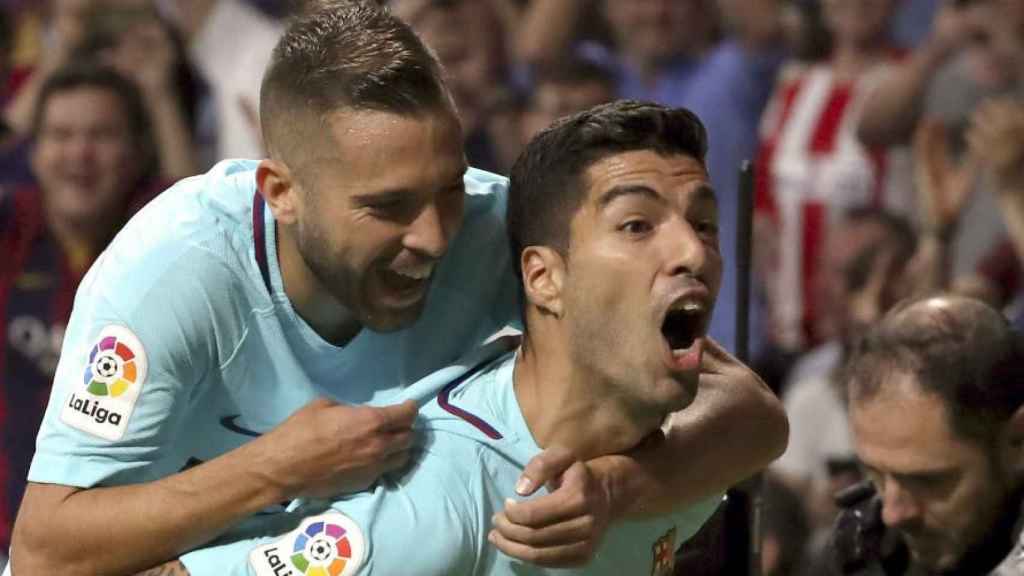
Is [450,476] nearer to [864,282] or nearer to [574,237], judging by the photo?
[574,237]

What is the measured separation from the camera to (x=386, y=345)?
10.8 feet

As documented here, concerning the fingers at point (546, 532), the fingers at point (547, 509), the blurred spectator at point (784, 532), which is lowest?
the blurred spectator at point (784, 532)

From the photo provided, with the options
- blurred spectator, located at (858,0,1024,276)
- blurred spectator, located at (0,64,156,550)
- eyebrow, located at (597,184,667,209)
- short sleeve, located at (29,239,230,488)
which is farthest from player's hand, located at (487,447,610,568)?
blurred spectator, located at (858,0,1024,276)

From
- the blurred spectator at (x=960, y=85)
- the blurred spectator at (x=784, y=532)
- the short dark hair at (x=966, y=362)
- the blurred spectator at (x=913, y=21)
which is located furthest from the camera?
the blurred spectator at (x=913, y=21)

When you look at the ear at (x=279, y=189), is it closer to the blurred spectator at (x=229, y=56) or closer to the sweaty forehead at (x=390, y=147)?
the sweaty forehead at (x=390, y=147)

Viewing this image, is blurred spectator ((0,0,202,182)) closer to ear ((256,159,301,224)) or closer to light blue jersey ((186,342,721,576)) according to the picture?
ear ((256,159,301,224))

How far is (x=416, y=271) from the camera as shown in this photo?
306 centimetres

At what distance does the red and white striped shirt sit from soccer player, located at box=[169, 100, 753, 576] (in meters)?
2.79

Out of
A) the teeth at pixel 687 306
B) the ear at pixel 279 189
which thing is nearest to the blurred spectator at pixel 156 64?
the ear at pixel 279 189

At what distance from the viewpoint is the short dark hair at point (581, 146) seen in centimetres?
310

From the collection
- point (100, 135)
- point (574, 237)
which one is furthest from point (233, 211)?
point (100, 135)

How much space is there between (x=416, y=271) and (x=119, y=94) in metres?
2.68

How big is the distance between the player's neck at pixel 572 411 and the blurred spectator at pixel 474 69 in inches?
115

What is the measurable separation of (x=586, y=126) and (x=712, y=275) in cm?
29
